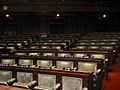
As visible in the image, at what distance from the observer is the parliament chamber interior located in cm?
476

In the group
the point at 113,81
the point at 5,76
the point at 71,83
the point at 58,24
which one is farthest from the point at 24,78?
the point at 58,24

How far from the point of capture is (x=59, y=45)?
364 inches

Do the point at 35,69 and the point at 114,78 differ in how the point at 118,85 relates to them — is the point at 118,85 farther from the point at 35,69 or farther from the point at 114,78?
the point at 35,69

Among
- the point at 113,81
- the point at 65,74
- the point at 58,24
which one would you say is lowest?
the point at 113,81

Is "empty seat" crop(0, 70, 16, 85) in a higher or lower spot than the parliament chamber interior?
lower

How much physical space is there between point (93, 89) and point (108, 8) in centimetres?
1016

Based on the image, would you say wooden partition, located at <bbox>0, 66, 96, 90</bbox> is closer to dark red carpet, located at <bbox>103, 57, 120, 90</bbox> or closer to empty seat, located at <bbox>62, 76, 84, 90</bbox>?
empty seat, located at <bbox>62, 76, 84, 90</bbox>

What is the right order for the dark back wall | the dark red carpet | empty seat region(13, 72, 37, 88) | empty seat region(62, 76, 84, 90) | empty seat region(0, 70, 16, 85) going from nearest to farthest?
1. empty seat region(62, 76, 84, 90)
2. empty seat region(13, 72, 37, 88)
3. empty seat region(0, 70, 16, 85)
4. the dark red carpet
5. the dark back wall

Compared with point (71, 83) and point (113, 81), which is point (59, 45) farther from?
point (71, 83)

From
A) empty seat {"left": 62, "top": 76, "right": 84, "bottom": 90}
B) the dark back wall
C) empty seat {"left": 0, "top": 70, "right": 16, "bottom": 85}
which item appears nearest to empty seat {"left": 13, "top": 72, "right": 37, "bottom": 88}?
empty seat {"left": 0, "top": 70, "right": 16, "bottom": 85}

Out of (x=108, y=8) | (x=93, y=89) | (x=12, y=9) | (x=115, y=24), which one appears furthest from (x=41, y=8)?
(x=93, y=89)

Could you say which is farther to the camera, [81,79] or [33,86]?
[33,86]

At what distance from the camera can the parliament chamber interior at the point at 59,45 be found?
476 centimetres

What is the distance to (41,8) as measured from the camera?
1338 centimetres
